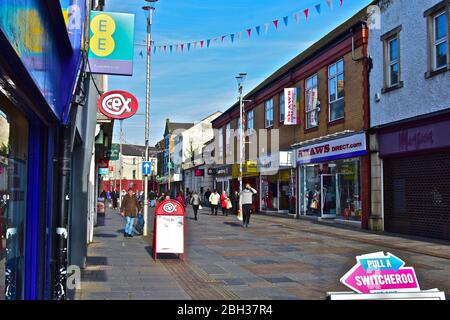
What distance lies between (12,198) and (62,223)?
893mm

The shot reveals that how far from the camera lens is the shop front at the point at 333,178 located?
20359 mm

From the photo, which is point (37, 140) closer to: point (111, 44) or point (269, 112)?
point (111, 44)

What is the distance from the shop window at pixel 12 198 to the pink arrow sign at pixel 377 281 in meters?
2.82

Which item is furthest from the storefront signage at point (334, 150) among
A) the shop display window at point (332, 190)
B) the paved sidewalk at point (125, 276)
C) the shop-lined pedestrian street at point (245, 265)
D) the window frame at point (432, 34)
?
the paved sidewalk at point (125, 276)

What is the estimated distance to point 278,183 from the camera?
30000 mm

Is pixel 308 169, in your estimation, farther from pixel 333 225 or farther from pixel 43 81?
pixel 43 81

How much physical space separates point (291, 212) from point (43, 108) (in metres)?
23.4

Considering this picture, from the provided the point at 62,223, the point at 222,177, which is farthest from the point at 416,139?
the point at 222,177

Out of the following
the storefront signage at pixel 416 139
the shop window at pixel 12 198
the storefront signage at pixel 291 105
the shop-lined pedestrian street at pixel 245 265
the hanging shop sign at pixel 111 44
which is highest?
the storefront signage at pixel 291 105

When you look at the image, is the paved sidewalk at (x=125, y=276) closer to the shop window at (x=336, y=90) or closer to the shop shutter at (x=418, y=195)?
the shop shutter at (x=418, y=195)

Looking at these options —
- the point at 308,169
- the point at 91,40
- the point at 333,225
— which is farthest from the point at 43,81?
the point at 308,169

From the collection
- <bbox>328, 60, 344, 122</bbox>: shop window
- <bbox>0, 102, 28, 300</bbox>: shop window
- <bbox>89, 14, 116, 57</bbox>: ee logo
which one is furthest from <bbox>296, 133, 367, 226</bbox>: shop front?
<bbox>0, 102, 28, 300</bbox>: shop window

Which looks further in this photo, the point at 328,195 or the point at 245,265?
the point at 328,195

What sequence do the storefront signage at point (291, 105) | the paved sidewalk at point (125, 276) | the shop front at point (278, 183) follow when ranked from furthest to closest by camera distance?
1. the shop front at point (278, 183)
2. the storefront signage at point (291, 105)
3. the paved sidewalk at point (125, 276)
